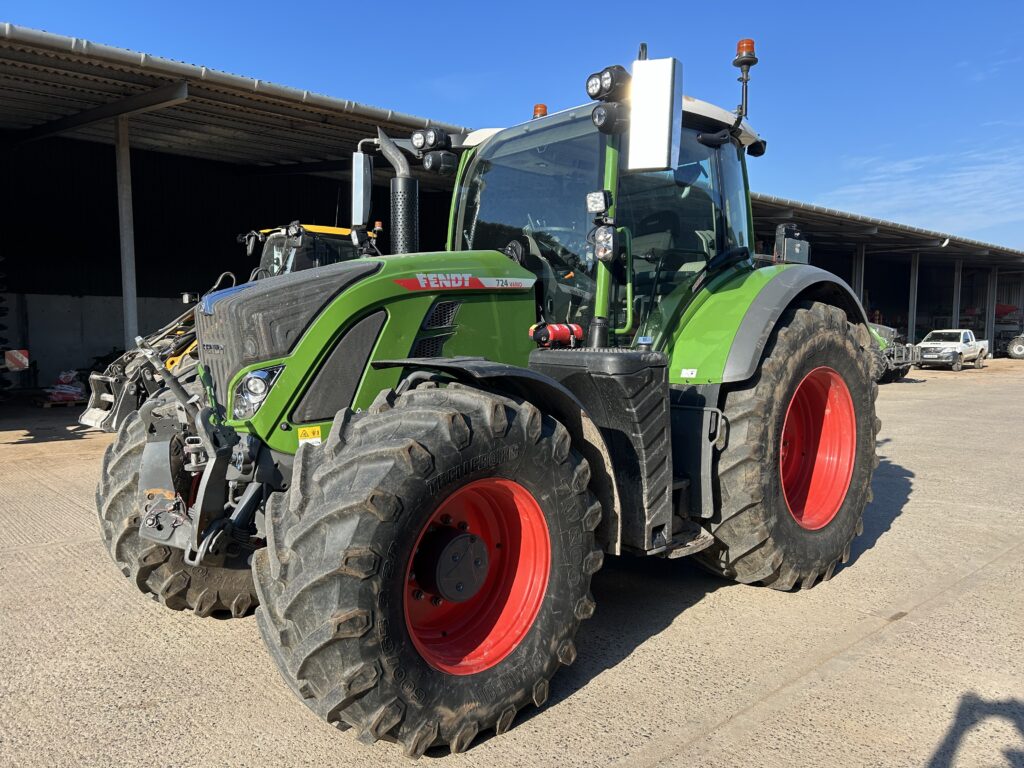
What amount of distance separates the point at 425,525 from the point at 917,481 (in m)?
5.85

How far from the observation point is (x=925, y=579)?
4.18 m

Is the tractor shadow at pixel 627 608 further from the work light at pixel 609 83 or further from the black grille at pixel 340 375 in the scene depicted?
the work light at pixel 609 83

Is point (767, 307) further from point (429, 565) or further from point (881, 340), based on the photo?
point (881, 340)

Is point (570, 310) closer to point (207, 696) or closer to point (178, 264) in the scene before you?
point (207, 696)

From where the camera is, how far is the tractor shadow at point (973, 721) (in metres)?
2.46

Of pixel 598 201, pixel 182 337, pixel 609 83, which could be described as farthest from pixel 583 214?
pixel 182 337

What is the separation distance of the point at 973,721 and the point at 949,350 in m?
25.2

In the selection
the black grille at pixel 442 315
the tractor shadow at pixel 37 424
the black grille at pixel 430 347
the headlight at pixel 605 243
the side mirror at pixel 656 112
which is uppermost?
the side mirror at pixel 656 112

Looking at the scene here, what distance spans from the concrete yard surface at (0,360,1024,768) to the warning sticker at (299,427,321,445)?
3.15 feet

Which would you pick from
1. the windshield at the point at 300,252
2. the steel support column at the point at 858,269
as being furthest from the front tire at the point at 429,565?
the steel support column at the point at 858,269

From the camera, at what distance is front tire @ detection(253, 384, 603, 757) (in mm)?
2248

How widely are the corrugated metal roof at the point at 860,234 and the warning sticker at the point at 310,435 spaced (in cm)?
1774

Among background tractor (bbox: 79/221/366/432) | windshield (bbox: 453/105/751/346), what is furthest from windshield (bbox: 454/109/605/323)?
background tractor (bbox: 79/221/366/432)

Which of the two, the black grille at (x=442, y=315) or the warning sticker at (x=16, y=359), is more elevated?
the black grille at (x=442, y=315)
